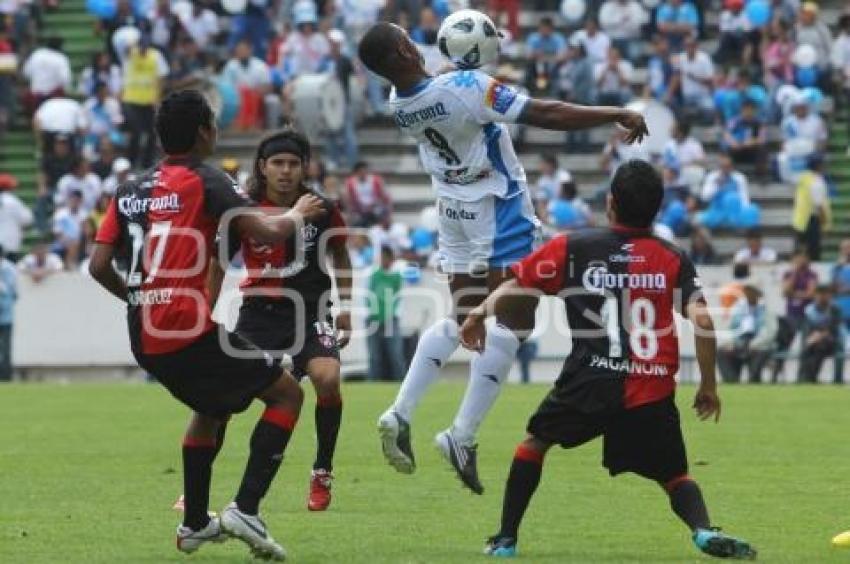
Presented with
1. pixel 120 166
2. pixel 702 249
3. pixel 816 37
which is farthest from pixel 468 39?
pixel 816 37

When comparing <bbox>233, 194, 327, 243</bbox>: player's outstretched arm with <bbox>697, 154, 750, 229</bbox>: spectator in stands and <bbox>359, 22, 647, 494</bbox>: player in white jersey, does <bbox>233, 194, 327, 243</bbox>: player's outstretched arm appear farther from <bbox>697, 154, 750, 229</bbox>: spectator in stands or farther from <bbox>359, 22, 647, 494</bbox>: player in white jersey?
<bbox>697, 154, 750, 229</bbox>: spectator in stands

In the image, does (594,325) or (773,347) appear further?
(773,347)

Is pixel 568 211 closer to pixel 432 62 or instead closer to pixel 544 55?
pixel 432 62

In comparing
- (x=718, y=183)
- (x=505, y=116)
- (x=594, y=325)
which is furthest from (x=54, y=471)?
(x=718, y=183)

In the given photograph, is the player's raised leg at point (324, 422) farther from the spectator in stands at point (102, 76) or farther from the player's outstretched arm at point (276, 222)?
the spectator in stands at point (102, 76)

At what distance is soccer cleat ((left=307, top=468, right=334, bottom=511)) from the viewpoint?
43.6 feet

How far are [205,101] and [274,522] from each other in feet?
8.95

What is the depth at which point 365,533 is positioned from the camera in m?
12.1

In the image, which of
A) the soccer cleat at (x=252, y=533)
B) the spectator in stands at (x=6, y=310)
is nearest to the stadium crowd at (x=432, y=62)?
the spectator in stands at (x=6, y=310)

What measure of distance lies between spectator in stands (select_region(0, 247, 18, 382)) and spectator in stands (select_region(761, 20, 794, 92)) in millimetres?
11318

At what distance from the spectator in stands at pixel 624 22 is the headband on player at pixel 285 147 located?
2241cm

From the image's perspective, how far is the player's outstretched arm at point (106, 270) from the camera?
1112 centimetres

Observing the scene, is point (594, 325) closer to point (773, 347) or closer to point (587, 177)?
point (773, 347)

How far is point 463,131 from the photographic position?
1319 centimetres
